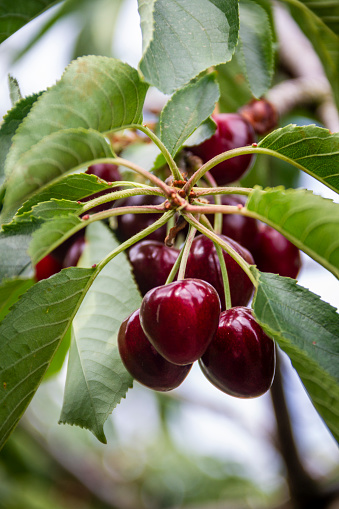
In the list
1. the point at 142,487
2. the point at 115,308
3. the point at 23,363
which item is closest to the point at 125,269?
the point at 115,308

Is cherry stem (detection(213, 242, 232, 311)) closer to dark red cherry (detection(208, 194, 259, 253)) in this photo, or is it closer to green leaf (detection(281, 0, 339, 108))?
dark red cherry (detection(208, 194, 259, 253))

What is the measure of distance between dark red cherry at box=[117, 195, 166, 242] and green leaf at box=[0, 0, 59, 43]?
37 cm

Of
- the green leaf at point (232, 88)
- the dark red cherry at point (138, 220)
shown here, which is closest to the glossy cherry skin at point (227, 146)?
the dark red cherry at point (138, 220)

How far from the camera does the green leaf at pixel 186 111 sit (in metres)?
0.70

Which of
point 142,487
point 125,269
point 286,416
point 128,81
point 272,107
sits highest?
point 128,81

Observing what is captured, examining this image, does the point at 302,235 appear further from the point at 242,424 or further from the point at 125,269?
the point at 242,424

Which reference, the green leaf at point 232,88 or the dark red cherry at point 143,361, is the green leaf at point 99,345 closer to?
the dark red cherry at point 143,361

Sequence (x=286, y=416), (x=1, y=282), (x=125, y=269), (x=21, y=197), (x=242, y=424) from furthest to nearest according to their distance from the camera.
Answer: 1. (x=242, y=424)
2. (x=286, y=416)
3. (x=125, y=269)
4. (x=1, y=282)
5. (x=21, y=197)

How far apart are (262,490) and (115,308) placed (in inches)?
111

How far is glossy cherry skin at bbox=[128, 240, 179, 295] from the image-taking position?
0.75 meters

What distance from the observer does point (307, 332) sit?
1.82ft

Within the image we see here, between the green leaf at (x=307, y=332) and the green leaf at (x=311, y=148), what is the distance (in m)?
0.14

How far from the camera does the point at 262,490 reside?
3148mm

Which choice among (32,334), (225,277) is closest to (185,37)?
(225,277)
